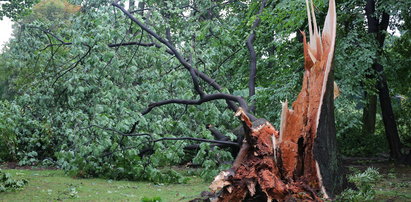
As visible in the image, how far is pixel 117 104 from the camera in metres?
6.79

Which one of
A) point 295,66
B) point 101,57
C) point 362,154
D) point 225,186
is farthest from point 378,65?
point 225,186

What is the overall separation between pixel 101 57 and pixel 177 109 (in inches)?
68.7

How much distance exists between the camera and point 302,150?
422cm

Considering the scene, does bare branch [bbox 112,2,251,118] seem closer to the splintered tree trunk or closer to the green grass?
the green grass

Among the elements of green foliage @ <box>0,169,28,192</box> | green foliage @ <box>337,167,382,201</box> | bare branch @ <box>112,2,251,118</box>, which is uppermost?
bare branch @ <box>112,2,251,118</box>

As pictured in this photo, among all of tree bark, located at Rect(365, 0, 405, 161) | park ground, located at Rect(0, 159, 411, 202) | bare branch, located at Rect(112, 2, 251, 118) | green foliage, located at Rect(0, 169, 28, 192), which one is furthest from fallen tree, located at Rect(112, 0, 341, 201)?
tree bark, located at Rect(365, 0, 405, 161)

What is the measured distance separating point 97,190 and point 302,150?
2.84 m

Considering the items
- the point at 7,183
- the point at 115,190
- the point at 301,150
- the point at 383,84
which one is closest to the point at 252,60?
the point at 383,84

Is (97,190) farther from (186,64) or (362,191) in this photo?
(362,191)

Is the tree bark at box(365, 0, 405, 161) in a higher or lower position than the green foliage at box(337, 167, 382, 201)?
higher

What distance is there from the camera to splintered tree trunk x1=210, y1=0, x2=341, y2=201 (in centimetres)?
396

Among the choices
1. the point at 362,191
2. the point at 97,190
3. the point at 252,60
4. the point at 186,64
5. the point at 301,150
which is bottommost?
the point at 97,190

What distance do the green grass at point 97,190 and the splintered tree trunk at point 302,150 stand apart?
95 cm

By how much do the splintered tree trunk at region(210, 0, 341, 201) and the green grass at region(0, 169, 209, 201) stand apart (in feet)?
3.12
